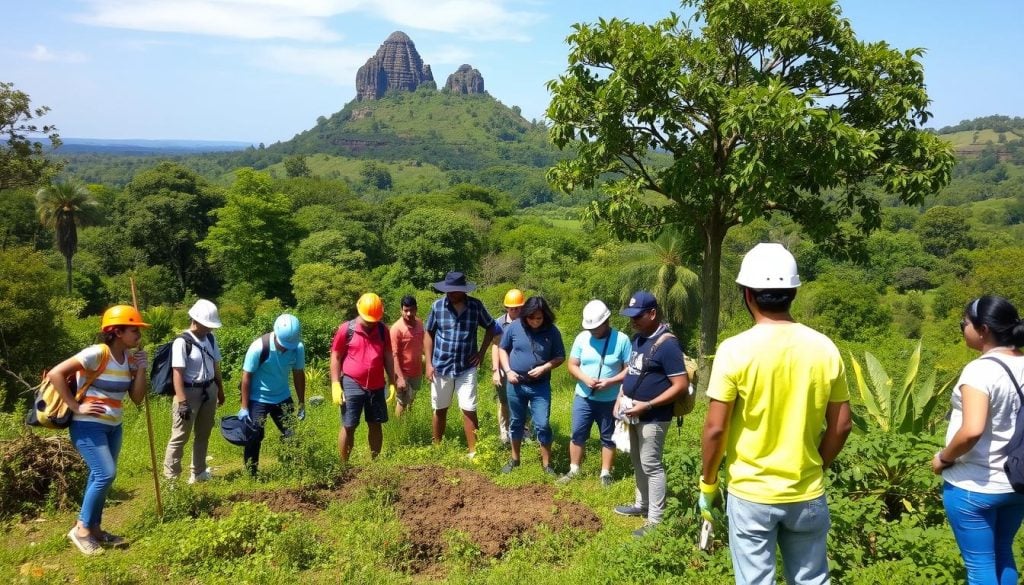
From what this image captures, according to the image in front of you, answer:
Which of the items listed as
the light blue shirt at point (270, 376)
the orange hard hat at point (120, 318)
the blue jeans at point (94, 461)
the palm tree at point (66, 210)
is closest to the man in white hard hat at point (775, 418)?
the orange hard hat at point (120, 318)

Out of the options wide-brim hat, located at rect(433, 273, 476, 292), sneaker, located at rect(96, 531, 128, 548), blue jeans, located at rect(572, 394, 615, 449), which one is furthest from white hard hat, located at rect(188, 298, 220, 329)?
blue jeans, located at rect(572, 394, 615, 449)

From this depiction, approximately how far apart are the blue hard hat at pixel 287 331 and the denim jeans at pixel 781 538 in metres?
4.19

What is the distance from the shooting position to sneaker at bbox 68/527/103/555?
14.4 ft

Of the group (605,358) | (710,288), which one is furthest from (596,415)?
(710,288)

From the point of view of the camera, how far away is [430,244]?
55188 millimetres

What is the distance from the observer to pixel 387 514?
4.90 m

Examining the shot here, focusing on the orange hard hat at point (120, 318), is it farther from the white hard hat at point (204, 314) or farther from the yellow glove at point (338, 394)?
the yellow glove at point (338, 394)

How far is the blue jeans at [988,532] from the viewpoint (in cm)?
308

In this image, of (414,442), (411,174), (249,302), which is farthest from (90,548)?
(411,174)

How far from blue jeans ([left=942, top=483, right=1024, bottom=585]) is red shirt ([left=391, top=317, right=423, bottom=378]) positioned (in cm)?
505

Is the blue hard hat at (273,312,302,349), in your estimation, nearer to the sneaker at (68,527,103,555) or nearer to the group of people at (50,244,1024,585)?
the group of people at (50,244,1024,585)

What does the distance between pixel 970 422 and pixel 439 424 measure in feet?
15.9

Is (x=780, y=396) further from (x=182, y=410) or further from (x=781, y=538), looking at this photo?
(x=182, y=410)

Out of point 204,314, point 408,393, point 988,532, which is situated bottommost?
point 408,393
